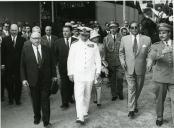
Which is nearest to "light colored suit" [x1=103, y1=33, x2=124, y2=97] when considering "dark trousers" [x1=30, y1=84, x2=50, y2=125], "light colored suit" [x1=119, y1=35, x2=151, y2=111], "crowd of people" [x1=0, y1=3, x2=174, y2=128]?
"crowd of people" [x1=0, y1=3, x2=174, y2=128]

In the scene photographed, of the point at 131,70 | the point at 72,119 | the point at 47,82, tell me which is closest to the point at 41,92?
the point at 47,82

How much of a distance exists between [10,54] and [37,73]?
2144 millimetres

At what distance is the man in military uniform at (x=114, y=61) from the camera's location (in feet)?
31.7

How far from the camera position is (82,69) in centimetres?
768

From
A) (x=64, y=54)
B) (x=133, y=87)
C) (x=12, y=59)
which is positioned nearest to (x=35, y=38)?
(x=64, y=54)

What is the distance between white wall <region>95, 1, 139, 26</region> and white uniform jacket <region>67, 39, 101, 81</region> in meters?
12.8

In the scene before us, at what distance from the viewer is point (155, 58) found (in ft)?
23.2

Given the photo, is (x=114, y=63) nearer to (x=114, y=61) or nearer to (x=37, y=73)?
(x=114, y=61)

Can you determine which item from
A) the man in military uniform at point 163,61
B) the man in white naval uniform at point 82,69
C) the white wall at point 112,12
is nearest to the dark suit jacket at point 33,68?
the man in white naval uniform at point 82,69

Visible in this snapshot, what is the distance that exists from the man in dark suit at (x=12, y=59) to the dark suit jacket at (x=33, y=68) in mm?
1795

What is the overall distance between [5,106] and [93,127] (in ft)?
9.26

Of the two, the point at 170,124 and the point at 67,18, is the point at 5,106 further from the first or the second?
the point at 67,18

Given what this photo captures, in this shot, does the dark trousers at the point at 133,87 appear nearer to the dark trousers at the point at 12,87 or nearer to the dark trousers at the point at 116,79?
the dark trousers at the point at 116,79

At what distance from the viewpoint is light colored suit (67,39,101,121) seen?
25.1 ft
